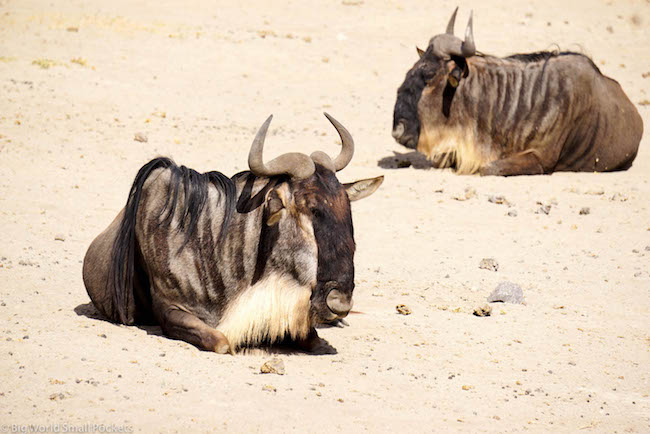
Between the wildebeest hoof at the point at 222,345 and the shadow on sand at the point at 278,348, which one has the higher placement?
the wildebeest hoof at the point at 222,345

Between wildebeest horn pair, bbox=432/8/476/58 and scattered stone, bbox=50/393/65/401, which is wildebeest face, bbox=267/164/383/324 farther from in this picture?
wildebeest horn pair, bbox=432/8/476/58

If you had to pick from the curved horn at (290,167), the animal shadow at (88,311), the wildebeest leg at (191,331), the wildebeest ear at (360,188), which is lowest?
the animal shadow at (88,311)

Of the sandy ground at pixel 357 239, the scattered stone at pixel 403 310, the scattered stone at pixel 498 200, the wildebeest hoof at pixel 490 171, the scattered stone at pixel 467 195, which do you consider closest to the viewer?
the sandy ground at pixel 357 239

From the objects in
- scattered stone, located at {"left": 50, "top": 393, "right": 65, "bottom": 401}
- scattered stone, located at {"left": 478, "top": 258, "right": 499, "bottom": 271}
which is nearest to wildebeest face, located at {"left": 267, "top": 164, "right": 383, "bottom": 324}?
scattered stone, located at {"left": 50, "top": 393, "right": 65, "bottom": 401}

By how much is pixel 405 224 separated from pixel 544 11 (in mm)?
13617

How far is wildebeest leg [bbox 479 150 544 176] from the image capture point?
11.2 metres

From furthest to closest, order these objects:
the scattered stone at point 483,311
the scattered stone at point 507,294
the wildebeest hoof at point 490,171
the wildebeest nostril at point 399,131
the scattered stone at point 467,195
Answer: the wildebeest nostril at point 399,131, the wildebeest hoof at point 490,171, the scattered stone at point 467,195, the scattered stone at point 507,294, the scattered stone at point 483,311

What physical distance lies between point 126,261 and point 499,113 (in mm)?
6739

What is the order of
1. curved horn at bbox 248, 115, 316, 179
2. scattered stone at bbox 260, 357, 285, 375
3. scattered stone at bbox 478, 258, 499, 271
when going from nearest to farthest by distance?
scattered stone at bbox 260, 357, 285, 375
curved horn at bbox 248, 115, 316, 179
scattered stone at bbox 478, 258, 499, 271

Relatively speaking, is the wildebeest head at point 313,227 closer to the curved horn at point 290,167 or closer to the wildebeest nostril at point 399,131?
the curved horn at point 290,167

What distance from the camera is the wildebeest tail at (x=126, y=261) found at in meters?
5.91

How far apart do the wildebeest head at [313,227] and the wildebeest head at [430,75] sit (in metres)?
5.96

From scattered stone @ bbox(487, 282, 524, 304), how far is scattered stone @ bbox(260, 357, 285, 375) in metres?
2.48

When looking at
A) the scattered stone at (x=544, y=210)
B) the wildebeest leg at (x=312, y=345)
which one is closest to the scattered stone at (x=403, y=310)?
the wildebeest leg at (x=312, y=345)
